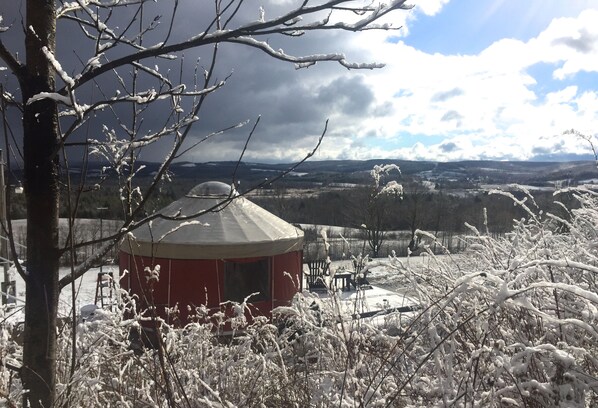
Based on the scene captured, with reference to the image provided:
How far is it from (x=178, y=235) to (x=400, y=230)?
35.1m

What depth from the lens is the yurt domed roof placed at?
7441mm

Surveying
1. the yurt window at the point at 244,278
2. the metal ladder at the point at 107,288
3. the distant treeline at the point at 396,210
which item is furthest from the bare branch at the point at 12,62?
the distant treeline at the point at 396,210

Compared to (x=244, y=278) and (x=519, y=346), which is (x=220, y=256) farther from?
(x=519, y=346)

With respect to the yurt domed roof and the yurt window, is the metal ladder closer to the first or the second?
the yurt domed roof

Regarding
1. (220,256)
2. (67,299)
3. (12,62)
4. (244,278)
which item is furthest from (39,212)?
(244,278)

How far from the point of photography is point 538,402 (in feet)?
3.22

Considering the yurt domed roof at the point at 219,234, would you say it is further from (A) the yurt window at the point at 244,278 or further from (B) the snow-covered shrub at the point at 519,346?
(B) the snow-covered shrub at the point at 519,346

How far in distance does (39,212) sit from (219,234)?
6.39m

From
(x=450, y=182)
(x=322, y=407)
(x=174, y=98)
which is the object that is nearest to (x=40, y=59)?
(x=174, y=98)

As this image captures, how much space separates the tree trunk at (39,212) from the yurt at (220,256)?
5.40 metres

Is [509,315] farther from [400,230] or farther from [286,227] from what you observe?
[400,230]

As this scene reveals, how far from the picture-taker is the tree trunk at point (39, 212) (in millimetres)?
1349

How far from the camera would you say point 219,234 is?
7.72m

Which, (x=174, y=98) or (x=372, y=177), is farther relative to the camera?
(x=372, y=177)
